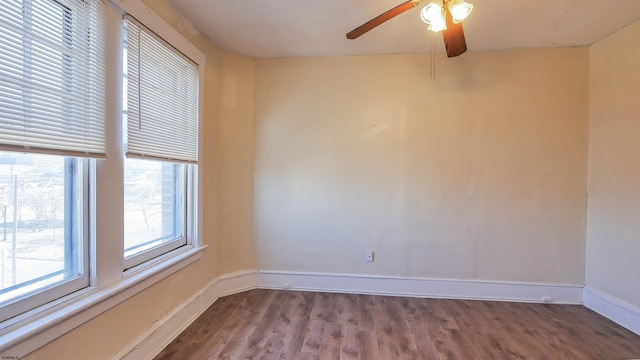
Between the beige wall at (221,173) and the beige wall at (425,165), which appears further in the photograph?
the beige wall at (425,165)

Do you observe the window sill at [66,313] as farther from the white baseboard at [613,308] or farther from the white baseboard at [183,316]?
the white baseboard at [613,308]

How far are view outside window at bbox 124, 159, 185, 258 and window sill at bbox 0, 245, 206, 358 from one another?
20cm

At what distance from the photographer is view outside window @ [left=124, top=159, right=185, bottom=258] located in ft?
6.27

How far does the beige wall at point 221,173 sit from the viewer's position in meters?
2.32

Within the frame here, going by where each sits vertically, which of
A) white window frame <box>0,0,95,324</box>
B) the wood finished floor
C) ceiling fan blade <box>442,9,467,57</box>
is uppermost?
ceiling fan blade <box>442,9,467,57</box>

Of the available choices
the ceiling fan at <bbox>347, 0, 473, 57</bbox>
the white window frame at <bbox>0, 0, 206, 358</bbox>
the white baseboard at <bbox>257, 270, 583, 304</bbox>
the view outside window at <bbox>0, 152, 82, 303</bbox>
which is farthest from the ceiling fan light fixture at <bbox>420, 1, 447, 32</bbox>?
the white baseboard at <bbox>257, 270, 583, 304</bbox>

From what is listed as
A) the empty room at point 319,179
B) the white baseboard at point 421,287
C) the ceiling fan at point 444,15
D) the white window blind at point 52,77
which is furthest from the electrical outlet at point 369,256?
the white window blind at point 52,77

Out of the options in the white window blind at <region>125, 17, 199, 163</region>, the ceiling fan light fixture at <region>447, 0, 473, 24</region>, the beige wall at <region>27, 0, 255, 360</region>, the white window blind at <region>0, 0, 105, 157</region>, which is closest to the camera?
the white window blind at <region>0, 0, 105, 157</region>

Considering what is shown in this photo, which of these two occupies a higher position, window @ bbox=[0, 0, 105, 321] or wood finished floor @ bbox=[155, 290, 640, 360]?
window @ bbox=[0, 0, 105, 321]

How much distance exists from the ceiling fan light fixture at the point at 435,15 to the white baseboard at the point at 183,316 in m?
2.73

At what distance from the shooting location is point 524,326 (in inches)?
95.7

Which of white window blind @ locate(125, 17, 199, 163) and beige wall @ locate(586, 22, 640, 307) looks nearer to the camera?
white window blind @ locate(125, 17, 199, 163)

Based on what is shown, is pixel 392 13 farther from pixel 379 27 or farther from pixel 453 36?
pixel 379 27

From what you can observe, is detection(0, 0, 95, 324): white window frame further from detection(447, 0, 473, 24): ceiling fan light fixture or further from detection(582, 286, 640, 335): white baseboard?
detection(582, 286, 640, 335): white baseboard
